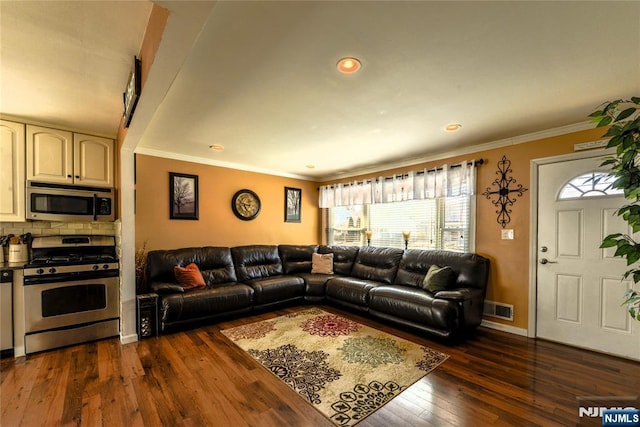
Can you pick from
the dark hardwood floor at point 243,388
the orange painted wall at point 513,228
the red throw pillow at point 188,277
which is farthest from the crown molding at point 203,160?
the orange painted wall at point 513,228

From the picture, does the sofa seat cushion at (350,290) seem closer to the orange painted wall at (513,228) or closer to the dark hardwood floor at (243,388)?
the dark hardwood floor at (243,388)

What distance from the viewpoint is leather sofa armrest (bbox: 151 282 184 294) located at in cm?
316

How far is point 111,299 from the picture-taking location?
3.01 m

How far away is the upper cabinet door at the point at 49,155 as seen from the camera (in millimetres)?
2834

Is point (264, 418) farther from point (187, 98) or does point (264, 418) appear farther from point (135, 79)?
point (187, 98)

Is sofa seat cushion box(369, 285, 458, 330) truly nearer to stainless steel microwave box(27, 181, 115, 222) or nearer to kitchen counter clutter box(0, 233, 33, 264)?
stainless steel microwave box(27, 181, 115, 222)

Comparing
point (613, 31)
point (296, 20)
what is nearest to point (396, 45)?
point (296, 20)

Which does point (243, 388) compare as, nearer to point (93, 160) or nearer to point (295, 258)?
point (295, 258)

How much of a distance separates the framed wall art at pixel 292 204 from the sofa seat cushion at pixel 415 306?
2.50 m

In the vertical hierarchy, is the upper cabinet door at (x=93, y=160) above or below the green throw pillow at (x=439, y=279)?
above

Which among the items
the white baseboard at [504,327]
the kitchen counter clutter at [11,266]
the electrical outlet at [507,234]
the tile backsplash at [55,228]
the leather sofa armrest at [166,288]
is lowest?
the white baseboard at [504,327]

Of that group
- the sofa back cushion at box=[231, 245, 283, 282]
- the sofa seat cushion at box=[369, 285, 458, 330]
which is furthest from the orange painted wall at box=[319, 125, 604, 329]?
the sofa back cushion at box=[231, 245, 283, 282]

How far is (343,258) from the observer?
4809 mm

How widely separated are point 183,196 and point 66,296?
1.82 metres
